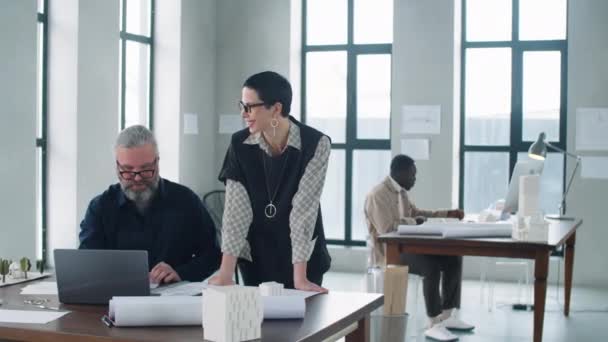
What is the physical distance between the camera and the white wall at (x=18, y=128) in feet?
19.0

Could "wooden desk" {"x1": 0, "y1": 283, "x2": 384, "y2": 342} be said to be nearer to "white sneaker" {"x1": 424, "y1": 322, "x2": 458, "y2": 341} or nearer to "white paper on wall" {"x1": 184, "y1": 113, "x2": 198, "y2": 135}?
"white sneaker" {"x1": 424, "y1": 322, "x2": 458, "y2": 341}

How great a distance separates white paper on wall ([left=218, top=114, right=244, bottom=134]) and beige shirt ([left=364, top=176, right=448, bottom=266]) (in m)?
3.13

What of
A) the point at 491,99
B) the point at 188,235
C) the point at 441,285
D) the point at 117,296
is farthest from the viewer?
the point at 491,99

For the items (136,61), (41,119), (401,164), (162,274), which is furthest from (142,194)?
(136,61)

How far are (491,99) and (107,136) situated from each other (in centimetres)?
351

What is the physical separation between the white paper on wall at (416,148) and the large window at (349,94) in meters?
0.43

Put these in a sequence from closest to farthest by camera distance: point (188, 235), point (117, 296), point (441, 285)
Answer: point (117, 296) → point (188, 235) → point (441, 285)

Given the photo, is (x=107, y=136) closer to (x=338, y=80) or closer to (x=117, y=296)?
(x=338, y=80)

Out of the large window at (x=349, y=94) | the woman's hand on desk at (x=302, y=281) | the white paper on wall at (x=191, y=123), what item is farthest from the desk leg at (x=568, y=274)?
the woman's hand on desk at (x=302, y=281)

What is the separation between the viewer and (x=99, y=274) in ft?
8.48

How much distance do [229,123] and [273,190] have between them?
549cm

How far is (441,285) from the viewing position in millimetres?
5629

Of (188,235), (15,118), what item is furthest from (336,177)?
(188,235)

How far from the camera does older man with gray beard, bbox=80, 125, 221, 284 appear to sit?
314cm
